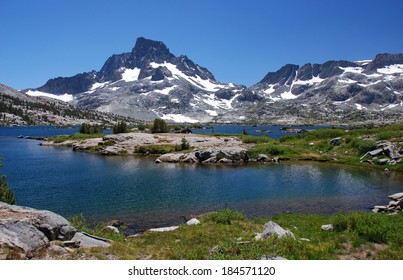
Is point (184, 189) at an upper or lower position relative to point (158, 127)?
lower

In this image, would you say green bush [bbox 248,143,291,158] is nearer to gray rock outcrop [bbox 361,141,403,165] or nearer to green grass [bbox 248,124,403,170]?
green grass [bbox 248,124,403,170]

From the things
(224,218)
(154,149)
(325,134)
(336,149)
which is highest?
(325,134)

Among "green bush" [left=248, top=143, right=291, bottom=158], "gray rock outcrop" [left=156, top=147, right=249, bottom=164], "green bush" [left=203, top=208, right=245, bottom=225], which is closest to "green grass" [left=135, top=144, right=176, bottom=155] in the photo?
"gray rock outcrop" [left=156, top=147, right=249, bottom=164]

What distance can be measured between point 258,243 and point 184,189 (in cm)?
3206

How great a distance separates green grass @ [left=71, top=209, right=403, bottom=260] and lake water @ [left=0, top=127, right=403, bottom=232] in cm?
1007

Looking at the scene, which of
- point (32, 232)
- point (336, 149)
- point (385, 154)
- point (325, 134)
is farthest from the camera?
point (325, 134)

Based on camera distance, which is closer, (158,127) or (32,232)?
(32,232)

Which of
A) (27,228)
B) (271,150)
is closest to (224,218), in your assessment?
(27,228)

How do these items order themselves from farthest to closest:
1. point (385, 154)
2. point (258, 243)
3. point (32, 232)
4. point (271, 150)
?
point (271, 150) → point (385, 154) → point (258, 243) → point (32, 232)

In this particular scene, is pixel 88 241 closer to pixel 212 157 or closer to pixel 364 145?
pixel 212 157

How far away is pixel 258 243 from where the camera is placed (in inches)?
693

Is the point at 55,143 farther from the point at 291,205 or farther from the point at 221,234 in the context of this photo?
the point at 221,234

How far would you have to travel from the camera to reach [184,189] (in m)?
49.1

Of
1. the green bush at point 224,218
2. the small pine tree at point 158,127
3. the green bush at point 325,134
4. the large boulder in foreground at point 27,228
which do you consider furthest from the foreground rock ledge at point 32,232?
the small pine tree at point 158,127
